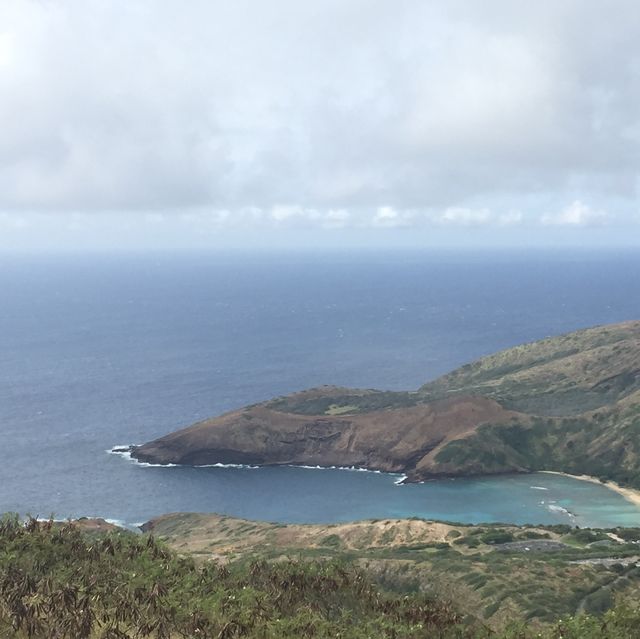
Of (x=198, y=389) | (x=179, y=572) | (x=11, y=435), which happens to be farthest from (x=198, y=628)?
(x=198, y=389)

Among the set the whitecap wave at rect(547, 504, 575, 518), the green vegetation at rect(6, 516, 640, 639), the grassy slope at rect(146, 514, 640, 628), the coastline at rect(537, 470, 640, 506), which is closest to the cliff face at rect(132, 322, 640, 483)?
the coastline at rect(537, 470, 640, 506)

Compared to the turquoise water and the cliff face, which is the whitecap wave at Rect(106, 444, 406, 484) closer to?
the cliff face

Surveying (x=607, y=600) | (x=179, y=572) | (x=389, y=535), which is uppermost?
(x=179, y=572)

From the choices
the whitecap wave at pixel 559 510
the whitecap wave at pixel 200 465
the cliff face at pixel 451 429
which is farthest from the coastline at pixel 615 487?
the whitecap wave at pixel 200 465

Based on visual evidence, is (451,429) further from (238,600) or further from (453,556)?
(238,600)

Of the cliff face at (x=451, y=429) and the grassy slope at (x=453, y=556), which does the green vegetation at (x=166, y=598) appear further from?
the cliff face at (x=451, y=429)

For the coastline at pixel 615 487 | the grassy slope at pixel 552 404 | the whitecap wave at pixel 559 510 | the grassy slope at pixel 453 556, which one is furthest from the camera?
the grassy slope at pixel 552 404

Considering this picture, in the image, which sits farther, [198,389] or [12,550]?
[198,389]

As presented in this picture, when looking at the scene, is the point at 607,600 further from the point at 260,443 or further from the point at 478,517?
the point at 260,443
